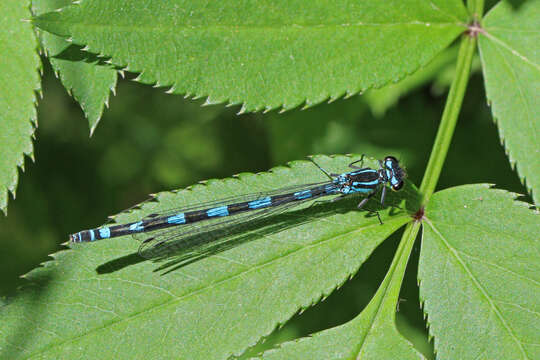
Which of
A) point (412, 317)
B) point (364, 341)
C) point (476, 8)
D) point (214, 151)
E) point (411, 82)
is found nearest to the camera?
point (364, 341)

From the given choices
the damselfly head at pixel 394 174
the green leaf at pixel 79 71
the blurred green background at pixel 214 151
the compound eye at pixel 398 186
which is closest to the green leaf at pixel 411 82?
the blurred green background at pixel 214 151

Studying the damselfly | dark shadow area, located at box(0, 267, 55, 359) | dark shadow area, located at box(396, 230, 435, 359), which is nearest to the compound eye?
the damselfly

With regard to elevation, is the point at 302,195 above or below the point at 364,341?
above

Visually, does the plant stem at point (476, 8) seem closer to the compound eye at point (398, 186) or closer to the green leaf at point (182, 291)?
the compound eye at point (398, 186)

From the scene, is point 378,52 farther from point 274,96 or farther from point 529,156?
point 529,156

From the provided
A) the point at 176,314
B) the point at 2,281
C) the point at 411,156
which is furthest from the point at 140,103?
the point at 176,314

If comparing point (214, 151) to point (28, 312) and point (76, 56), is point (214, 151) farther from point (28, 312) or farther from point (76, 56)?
point (28, 312)

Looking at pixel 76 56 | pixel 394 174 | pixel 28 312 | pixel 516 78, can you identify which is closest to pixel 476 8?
pixel 516 78
